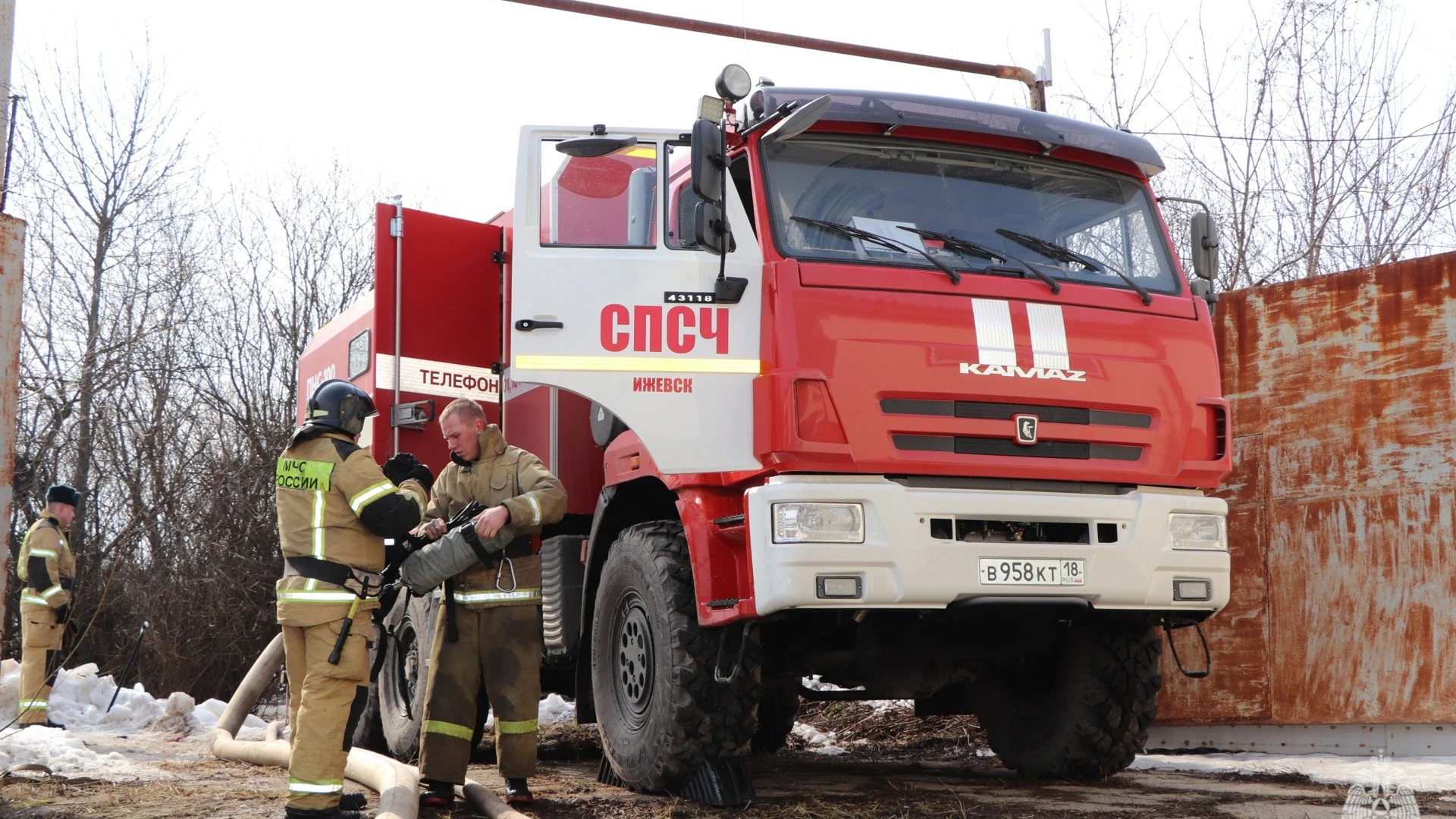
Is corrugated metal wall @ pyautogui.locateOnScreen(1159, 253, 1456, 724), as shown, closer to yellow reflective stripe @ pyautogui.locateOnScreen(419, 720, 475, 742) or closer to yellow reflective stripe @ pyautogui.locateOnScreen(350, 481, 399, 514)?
yellow reflective stripe @ pyautogui.locateOnScreen(419, 720, 475, 742)

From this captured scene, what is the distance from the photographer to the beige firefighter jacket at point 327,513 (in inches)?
209

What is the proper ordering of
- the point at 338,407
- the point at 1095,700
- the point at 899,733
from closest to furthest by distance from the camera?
→ the point at 338,407
the point at 1095,700
the point at 899,733

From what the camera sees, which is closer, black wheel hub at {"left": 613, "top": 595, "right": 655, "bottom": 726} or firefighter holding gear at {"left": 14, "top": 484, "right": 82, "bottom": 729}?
black wheel hub at {"left": 613, "top": 595, "right": 655, "bottom": 726}

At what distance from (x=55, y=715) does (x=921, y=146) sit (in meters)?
9.17

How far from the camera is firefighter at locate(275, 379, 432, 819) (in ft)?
17.0

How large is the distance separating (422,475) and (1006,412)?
3.14m

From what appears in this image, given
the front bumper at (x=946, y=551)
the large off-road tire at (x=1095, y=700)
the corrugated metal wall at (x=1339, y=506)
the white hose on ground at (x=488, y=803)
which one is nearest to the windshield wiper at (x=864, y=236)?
the front bumper at (x=946, y=551)

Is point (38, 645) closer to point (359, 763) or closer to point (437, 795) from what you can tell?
point (359, 763)

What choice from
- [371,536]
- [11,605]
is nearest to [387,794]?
[371,536]

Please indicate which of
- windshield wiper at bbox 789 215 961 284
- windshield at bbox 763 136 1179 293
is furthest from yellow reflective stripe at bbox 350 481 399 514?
windshield wiper at bbox 789 215 961 284

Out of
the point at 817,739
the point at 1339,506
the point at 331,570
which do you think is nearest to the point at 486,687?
the point at 331,570

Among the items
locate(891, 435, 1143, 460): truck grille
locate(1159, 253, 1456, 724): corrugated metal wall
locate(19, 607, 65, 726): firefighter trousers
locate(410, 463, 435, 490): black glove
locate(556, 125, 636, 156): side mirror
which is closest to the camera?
locate(891, 435, 1143, 460): truck grille

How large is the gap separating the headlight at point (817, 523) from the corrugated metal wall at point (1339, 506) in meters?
3.49

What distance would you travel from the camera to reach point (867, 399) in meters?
5.09
